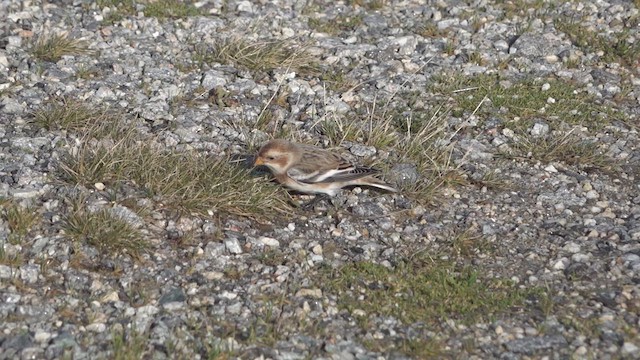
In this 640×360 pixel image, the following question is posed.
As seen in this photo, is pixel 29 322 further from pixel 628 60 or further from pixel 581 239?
pixel 628 60

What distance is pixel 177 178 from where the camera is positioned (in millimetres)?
7633

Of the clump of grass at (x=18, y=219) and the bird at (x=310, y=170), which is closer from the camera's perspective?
the clump of grass at (x=18, y=219)

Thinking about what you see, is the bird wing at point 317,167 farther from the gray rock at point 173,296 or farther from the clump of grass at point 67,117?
the clump of grass at point 67,117

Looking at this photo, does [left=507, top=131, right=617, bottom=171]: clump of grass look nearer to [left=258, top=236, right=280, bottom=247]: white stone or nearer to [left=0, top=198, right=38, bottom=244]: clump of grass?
[left=258, top=236, right=280, bottom=247]: white stone

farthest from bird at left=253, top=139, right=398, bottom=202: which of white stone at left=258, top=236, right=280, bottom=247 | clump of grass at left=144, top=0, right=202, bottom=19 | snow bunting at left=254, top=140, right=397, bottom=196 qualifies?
clump of grass at left=144, top=0, right=202, bottom=19

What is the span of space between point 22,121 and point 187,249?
7.58 feet

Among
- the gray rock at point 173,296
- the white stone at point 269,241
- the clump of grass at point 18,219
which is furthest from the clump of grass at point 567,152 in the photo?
the clump of grass at point 18,219

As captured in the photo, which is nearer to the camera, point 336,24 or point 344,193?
point 344,193

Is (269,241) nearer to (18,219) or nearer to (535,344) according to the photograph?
(18,219)

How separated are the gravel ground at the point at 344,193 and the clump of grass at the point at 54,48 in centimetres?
4

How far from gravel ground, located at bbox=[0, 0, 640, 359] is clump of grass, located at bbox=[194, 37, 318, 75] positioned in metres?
0.03

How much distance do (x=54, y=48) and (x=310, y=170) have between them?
3284 mm

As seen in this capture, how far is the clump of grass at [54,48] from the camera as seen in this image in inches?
383

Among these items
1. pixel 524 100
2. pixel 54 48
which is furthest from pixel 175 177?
pixel 524 100
